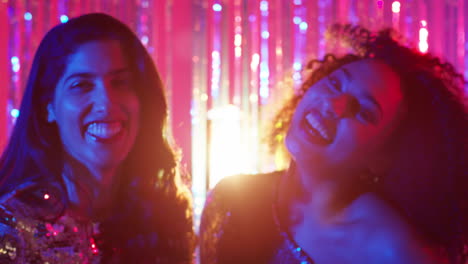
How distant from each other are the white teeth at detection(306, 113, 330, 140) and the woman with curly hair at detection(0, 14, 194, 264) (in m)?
0.51

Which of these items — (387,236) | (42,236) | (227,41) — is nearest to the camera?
(42,236)

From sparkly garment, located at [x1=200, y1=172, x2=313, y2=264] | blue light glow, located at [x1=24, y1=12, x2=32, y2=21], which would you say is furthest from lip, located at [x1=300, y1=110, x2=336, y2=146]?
blue light glow, located at [x1=24, y1=12, x2=32, y2=21]

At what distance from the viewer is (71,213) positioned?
3.82 feet

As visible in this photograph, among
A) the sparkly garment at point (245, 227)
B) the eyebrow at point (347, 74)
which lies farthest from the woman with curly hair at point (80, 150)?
the eyebrow at point (347, 74)

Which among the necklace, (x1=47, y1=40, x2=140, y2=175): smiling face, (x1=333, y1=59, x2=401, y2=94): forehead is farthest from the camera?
(x1=333, y1=59, x2=401, y2=94): forehead

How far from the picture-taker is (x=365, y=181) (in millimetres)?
1474

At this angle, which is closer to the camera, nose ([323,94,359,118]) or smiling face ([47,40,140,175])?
smiling face ([47,40,140,175])

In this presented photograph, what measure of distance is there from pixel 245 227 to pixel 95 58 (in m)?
0.65

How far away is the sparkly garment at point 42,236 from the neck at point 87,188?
0.16 ft

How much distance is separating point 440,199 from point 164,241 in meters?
0.89

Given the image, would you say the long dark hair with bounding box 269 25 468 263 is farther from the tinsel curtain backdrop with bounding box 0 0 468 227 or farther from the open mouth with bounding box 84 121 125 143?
the tinsel curtain backdrop with bounding box 0 0 468 227

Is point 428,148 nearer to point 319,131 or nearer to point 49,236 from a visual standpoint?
point 319,131

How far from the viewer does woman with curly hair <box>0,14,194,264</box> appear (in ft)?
3.67

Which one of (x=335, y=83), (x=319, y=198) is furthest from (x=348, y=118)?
(x=319, y=198)
